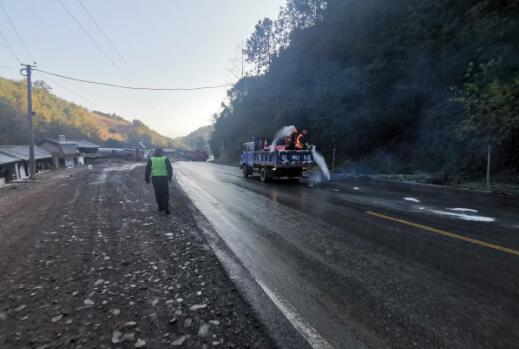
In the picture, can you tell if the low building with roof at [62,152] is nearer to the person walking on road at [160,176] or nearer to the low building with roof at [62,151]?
the low building with roof at [62,151]

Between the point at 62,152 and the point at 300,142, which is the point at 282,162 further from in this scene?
the point at 62,152

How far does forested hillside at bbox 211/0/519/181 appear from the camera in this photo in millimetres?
13898

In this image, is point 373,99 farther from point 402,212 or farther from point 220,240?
point 220,240

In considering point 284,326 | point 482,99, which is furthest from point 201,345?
point 482,99

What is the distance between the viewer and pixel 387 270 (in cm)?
398

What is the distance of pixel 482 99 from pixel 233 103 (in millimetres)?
49245

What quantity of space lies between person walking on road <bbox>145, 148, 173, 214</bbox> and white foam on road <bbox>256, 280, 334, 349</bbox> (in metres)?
5.53

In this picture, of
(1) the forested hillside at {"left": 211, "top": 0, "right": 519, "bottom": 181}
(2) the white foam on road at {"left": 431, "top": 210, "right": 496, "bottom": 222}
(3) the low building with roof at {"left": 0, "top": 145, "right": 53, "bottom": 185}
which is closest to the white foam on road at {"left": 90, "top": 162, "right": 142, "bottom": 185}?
(3) the low building with roof at {"left": 0, "top": 145, "right": 53, "bottom": 185}

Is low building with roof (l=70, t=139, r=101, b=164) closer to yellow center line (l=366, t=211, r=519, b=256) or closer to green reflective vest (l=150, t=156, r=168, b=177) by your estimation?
green reflective vest (l=150, t=156, r=168, b=177)

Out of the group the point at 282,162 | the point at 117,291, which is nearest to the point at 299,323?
the point at 117,291

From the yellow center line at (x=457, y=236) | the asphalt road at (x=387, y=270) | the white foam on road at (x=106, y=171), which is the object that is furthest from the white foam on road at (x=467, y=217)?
the white foam on road at (x=106, y=171)

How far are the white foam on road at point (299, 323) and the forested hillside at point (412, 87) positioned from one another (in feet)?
47.0

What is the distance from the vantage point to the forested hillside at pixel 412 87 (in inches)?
547

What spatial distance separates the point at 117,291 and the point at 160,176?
5.13 metres
